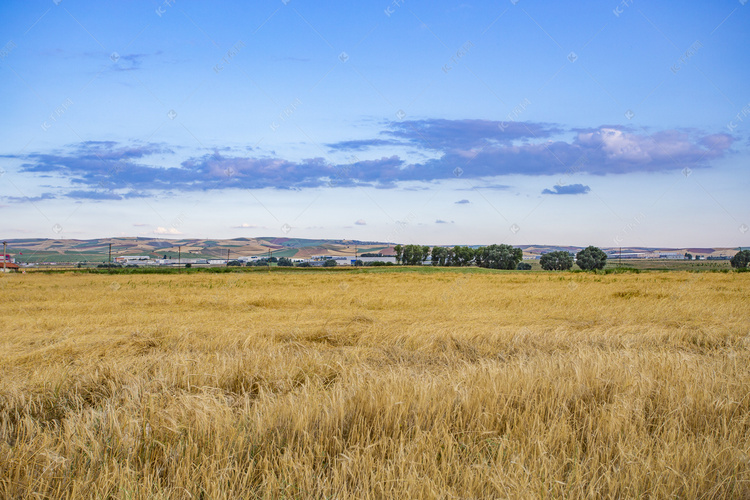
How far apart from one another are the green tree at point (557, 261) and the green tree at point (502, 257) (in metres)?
8.19

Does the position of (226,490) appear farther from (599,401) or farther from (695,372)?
(695,372)

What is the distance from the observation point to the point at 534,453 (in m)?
3.25

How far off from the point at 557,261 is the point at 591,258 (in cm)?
903

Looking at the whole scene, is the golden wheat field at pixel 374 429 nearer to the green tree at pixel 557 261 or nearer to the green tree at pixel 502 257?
the green tree at pixel 557 261

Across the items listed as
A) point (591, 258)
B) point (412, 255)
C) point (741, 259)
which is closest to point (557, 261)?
point (591, 258)

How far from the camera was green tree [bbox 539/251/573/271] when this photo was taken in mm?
131700

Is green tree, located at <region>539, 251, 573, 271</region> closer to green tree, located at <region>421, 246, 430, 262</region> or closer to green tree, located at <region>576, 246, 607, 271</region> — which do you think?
green tree, located at <region>576, 246, 607, 271</region>

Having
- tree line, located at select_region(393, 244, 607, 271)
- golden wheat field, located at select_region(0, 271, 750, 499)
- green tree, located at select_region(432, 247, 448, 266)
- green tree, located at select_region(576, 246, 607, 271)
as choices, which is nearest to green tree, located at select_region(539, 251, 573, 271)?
tree line, located at select_region(393, 244, 607, 271)

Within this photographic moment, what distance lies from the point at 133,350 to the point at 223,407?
522 centimetres

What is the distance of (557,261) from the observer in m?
135

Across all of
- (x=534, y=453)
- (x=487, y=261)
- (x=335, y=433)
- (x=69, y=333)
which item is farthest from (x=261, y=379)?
(x=487, y=261)

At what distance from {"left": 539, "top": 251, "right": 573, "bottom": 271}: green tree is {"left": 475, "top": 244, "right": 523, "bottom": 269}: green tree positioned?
8.19 meters

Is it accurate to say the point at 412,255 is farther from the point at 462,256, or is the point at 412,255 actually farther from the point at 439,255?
the point at 462,256

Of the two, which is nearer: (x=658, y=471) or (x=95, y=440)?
(x=658, y=471)
